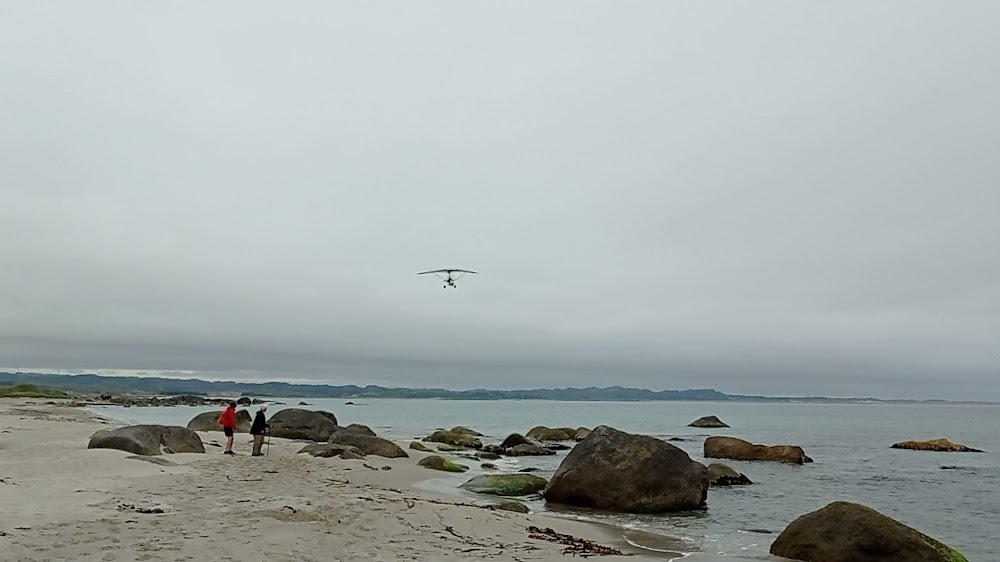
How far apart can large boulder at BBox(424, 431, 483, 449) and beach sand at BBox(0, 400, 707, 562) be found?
74.4 feet

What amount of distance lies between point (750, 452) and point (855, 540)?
25989 millimetres

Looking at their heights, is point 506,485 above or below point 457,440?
above

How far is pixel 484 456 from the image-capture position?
115 ft

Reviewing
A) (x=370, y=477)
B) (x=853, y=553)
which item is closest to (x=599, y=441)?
(x=370, y=477)

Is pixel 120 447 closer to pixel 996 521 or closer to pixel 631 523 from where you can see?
pixel 631 523

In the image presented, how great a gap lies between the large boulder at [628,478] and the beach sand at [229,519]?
3.00m

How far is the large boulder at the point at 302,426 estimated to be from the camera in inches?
1516

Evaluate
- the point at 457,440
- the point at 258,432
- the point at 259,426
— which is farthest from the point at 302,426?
the point at 258,432

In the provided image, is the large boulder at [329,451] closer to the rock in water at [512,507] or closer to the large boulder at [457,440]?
the rock in water at [512,507]

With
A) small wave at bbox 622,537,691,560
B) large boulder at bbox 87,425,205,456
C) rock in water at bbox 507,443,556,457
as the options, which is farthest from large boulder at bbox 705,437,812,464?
large boulder at bbox 87,425,205,456

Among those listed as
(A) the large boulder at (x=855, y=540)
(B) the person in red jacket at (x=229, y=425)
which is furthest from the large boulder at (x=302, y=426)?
(A) the large boulder at (x=855, y=540)

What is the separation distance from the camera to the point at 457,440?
42781 mm

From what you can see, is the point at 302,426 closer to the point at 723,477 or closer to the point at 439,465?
the point at 439,465

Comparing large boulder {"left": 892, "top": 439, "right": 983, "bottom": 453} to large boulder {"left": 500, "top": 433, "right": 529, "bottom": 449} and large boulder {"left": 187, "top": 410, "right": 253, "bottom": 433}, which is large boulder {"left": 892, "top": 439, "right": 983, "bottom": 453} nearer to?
large boulder {"left": 500, "top": 433, "right": 529, "bottom": 449}
